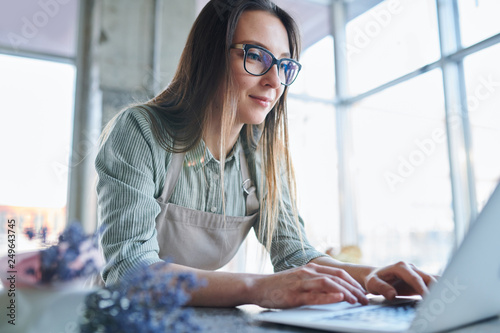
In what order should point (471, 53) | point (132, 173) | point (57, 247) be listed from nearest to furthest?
point (57, 247) < point (132, 173) < point (471, 53)

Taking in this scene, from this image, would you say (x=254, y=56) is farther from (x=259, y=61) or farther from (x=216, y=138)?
(x=216, y=138)

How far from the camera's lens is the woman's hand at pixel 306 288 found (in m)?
0.67

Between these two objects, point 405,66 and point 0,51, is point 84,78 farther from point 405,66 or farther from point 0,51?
point 405,66

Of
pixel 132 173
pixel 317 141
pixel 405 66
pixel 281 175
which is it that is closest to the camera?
pixel 132 173

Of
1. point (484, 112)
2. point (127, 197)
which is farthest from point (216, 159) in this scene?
point (484, 112)

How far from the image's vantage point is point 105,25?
3.88m

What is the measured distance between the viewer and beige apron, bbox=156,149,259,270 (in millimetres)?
1120

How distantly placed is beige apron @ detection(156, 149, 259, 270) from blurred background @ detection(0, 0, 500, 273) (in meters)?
1.73

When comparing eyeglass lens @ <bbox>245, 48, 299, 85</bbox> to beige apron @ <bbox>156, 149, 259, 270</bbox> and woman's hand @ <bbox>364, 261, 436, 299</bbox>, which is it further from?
woman's hand @ <bbox>364, 261, 436, 299</bbox>

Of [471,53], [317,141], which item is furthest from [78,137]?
[471,53]

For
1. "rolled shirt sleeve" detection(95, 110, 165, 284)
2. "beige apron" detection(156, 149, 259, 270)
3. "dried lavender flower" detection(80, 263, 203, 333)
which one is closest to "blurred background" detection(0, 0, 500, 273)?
"beige apron" detection(156, 149, 259, 270)

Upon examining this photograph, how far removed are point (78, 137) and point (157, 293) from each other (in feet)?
11.7

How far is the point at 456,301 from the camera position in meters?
0.51

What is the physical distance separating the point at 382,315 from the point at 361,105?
14.7 ft
